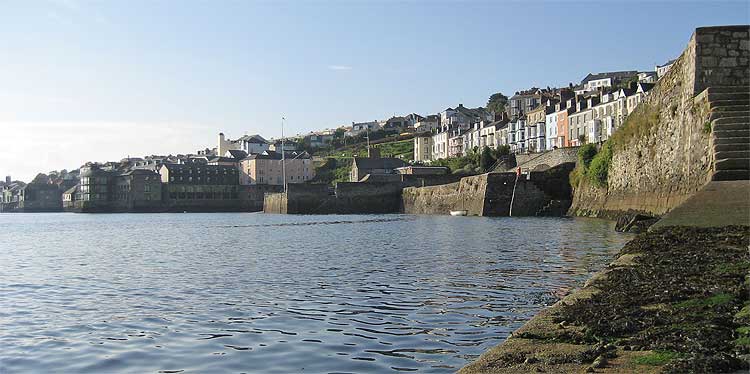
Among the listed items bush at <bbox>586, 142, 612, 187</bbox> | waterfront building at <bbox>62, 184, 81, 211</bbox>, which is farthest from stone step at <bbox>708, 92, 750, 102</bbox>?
waterfront building at <bbox>62, 184, 81, 211</bbox>

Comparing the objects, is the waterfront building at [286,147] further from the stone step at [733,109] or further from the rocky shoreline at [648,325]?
the rocky shoreline at [648,325]

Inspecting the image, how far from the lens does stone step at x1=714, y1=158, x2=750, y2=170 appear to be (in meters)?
21.1

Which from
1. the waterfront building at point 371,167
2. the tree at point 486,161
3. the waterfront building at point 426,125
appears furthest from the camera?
the waterfront building at point 426,125

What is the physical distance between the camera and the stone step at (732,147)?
71.8 ft

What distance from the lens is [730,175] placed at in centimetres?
2114

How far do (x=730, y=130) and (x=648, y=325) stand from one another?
58.0ft

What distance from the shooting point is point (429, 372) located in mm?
7648

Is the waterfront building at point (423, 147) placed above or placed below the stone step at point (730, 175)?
above

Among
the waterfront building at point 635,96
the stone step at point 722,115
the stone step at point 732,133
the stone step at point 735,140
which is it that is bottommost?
the stone step at point 735,140

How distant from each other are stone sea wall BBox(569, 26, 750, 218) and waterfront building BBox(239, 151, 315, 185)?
10747 centimetres

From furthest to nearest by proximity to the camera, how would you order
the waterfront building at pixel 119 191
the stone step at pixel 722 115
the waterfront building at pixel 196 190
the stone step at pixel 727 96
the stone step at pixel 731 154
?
the waterfront building at pixel 196 190 < the waterfront building at pixel 119 191 < the stone step at pixel 727 96 < the stone step at pixel 722 115 < the stone step at pixel 731 154

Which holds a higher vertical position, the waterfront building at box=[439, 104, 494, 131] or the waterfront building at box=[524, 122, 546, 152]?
the waterfront building at box=[439, 104, 494, 131]

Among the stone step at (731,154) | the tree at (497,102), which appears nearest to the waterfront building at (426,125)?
the tree at (497,102)

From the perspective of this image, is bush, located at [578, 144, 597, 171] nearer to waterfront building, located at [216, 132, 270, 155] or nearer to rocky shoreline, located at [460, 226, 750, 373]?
rocky shoreline, located at [460, 226, 750, 373]
